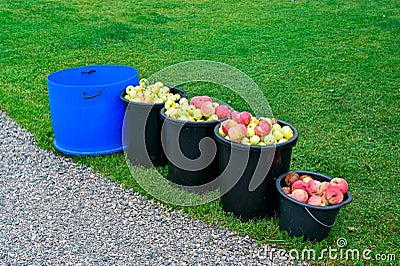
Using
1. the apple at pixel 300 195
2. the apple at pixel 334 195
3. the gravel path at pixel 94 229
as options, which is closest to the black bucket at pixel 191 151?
the gravel path at pixel 94 229

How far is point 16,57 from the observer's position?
718 cm

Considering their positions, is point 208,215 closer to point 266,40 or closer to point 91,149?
point 91,149

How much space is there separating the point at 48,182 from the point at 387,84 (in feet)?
12.8

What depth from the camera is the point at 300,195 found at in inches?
115

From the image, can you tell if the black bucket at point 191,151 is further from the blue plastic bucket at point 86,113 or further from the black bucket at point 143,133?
the blue plastic bucket at point 86,113

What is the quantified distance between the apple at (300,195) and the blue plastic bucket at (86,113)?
1718 millimetres

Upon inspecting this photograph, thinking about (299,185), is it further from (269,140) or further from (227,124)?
(227,124)

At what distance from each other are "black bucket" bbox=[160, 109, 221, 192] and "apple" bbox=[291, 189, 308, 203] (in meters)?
0.72

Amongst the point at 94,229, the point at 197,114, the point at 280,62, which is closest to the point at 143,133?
the point at 197,114

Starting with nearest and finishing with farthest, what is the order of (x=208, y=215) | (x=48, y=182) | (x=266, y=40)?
(x=208, y=215) → (x=48, y=182) → (x=266, y=40)

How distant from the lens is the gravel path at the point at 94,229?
2.95 metres

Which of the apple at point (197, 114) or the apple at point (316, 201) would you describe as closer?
the apple at point (316, 201)

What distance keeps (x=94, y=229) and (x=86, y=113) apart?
108 cm

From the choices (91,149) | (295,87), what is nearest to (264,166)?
(91,149)
